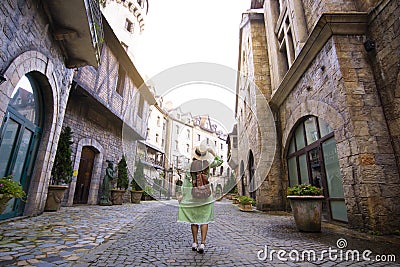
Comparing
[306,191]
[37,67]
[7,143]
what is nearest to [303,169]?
[306,191]

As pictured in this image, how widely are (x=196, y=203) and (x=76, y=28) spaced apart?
15.1 ft

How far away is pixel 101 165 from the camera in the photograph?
362 inches

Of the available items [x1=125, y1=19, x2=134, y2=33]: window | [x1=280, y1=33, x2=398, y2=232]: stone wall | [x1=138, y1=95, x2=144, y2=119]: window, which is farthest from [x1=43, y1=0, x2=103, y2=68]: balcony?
[x1=125, y1=19, x2=134, y2=33]: window

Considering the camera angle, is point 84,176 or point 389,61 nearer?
point 389,61

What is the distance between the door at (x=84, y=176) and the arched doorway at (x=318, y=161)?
8.02m

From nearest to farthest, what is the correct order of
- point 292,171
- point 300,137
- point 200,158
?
point 200,158 < point 300,137 < point 292,171

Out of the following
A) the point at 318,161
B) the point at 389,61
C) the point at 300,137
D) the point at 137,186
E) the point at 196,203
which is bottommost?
the point at 196,203

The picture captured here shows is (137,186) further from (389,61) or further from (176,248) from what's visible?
(389,61)

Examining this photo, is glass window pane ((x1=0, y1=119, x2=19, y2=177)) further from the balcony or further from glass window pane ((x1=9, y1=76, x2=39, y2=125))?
the balcony

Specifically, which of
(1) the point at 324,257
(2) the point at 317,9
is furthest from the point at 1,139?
(2) the point at 317,9

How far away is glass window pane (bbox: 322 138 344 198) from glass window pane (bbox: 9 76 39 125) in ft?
20.8

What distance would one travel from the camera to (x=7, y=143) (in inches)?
150

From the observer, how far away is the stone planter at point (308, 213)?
3461 millimetres

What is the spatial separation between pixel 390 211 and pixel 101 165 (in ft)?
31.4
